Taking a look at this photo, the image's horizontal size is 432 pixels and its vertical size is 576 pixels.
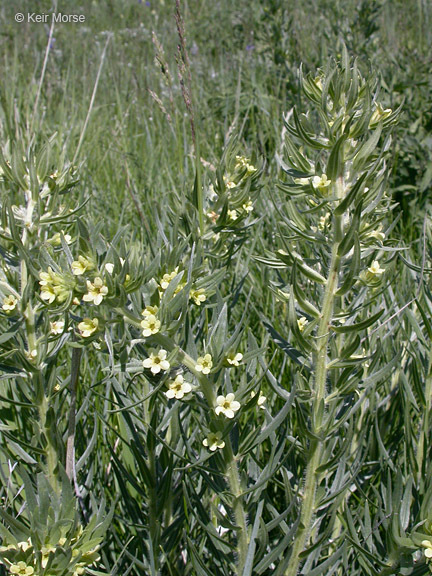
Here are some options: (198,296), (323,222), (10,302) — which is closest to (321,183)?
(323,222)

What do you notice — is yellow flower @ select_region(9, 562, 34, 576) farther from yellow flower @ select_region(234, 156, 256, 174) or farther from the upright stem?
yellow flower @ select_region(234, 156, 256, 174)

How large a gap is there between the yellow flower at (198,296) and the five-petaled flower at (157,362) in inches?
5.1

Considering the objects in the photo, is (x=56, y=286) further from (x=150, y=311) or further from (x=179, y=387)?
(x=179, y=387)

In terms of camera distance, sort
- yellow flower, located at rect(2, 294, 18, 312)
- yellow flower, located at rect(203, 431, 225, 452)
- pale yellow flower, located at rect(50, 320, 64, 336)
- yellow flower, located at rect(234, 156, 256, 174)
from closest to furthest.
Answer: yellow flower, located at rect(203, 431, 225, 452) < yellow flower, located at rect(2, 294, 18, 312) < pale yellow flower, located at rect(50, 320, 64, 336) < yellow flower, located at rect(234, 156, 256, 174)

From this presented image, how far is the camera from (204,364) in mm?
962

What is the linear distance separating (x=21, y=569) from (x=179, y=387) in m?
0.37

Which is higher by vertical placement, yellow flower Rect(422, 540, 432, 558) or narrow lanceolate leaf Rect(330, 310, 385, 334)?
narrow lanceolate leaf Rect(330, 310, 385, 334)

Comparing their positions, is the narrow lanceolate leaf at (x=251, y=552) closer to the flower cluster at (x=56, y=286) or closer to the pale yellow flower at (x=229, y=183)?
the flower cluster at (x=56, y=286)

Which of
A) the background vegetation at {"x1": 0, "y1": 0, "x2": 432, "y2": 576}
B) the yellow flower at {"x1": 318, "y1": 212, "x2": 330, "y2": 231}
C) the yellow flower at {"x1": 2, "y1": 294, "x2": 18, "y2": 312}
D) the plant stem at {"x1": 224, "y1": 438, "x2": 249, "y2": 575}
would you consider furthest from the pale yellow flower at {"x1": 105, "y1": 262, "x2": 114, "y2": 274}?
the yellow flower at {"x1": 318, "y1": 212, "x2": 330, "y2": 231}

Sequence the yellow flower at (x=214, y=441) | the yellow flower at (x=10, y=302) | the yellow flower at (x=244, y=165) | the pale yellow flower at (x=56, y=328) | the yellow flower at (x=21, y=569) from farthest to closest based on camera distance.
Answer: the yellow flower at (x=244, y=165)
the pale yellow flower at (x=56, y=328)
the yellow flower at (x=10, y=302)
the yellow flower at (x=214, y=441)
the yellow flower at (x=21, y=569)

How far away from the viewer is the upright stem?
111 cm

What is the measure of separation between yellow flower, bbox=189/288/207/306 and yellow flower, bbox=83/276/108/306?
0.19 meters

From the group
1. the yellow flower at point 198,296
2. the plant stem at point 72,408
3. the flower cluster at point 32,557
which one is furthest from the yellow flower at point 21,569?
the yellow flower at point 198,296

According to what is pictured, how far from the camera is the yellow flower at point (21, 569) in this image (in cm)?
88
